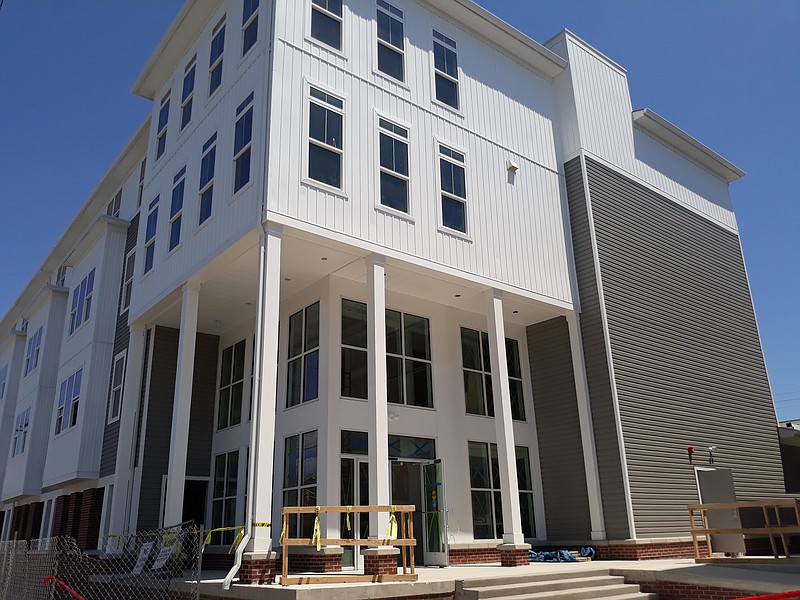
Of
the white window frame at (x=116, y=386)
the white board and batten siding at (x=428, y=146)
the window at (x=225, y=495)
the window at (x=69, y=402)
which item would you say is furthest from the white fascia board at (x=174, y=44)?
the window at (x=225, y=495)

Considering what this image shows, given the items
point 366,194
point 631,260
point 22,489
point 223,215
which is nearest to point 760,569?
point 631,260

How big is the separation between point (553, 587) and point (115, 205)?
58.0ft

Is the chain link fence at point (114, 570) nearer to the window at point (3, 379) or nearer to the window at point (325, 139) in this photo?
the window at point (325, 139)

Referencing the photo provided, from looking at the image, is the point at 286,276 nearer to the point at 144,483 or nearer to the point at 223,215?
the point at 223,215

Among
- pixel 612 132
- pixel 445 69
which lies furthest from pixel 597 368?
pixel 445 69

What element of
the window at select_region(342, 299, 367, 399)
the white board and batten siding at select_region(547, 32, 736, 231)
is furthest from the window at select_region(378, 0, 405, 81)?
the white board and batten siding at select_region(547, 32, 736, 231)

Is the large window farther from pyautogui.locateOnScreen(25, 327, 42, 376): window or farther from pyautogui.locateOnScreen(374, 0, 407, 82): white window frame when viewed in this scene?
pyautogui.locateOnScreen(25, 327, 42, 376): window

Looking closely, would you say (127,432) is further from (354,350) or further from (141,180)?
(141,180)

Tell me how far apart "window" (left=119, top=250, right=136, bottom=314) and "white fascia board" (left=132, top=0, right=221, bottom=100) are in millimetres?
4450

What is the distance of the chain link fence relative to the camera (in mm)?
10633

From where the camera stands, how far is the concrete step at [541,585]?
10.0 m

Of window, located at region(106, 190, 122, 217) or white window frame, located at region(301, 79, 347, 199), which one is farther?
window, located at region(106, 190, 122, 217)

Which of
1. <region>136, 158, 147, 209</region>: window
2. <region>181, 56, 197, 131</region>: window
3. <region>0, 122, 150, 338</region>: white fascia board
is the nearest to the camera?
<region>181, 56, 197, 131</region>: window

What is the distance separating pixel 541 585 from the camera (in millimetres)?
10562
